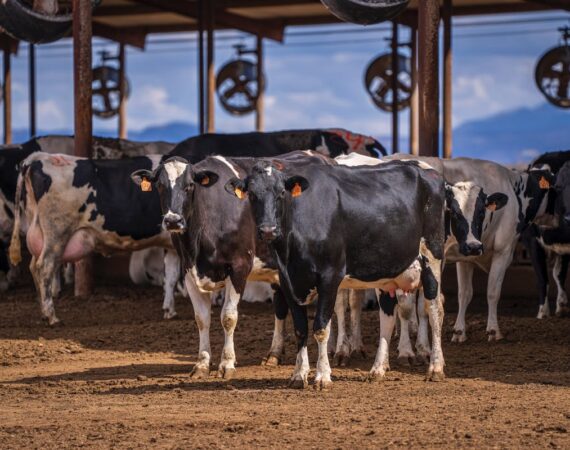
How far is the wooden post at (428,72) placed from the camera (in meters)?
14.3

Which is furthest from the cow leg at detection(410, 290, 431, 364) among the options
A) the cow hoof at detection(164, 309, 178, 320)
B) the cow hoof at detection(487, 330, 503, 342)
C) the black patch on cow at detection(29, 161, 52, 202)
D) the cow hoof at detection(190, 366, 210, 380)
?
the black patch on cow at detection(29, 161, 52, 202)

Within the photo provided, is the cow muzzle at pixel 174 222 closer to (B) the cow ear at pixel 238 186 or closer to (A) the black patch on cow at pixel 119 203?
(B) the cow ear at pixel 238 186

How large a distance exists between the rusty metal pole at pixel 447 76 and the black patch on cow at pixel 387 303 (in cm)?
851

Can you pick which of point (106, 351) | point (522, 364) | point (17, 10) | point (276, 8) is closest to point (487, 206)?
point (522, 364)

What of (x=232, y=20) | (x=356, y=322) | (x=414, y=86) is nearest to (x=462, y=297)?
(x=356, y=322)

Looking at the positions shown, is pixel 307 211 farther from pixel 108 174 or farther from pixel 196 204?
pixel 108 174

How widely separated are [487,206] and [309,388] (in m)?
3.06

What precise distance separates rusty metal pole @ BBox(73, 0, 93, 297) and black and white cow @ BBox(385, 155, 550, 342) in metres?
5.45

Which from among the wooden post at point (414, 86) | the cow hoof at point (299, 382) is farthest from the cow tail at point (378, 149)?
the cow hoof at point (299, 382)

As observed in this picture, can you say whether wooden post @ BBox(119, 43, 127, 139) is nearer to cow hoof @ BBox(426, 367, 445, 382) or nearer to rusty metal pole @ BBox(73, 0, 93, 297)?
rusty metal pole @ BBox(73, 0, 93, 297)

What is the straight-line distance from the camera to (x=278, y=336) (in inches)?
450

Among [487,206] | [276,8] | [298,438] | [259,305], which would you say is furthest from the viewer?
[276,8]

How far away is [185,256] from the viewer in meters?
10.7

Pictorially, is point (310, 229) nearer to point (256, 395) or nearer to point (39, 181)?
point (256, 395)
